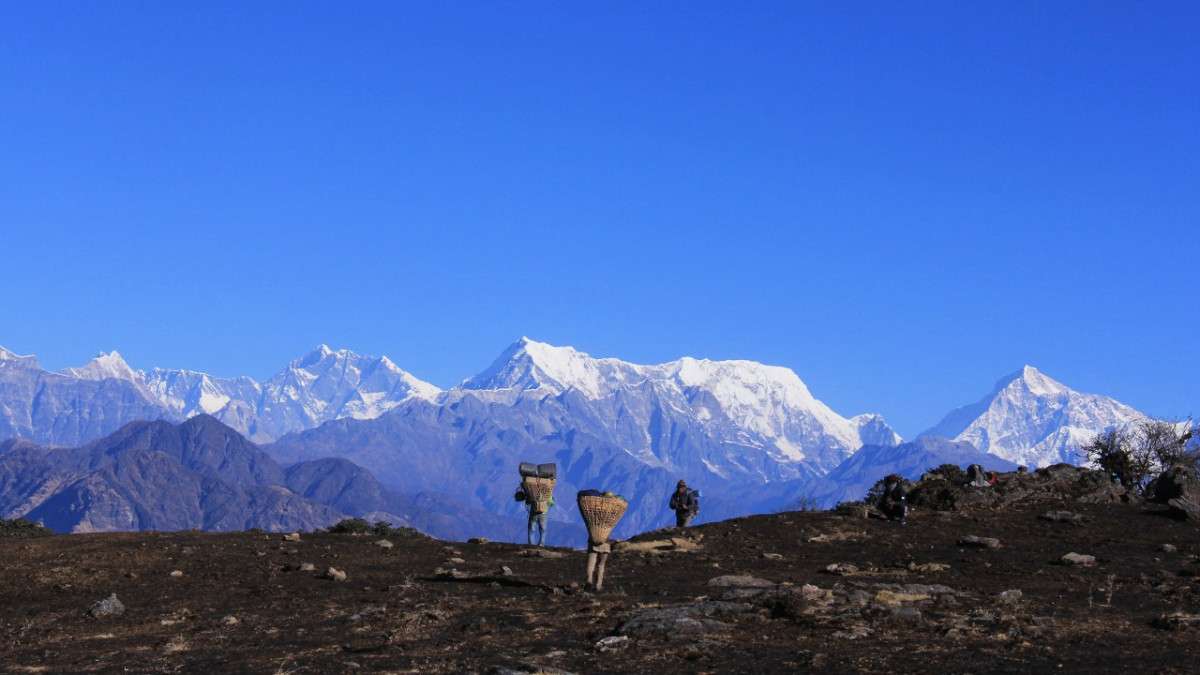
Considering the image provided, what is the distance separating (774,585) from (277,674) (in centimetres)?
1180

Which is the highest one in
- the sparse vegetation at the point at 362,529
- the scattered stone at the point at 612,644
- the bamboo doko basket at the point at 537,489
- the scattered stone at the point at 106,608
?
the bamboo doko basket at the point at 537,489

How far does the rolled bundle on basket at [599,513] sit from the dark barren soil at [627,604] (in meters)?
1.42

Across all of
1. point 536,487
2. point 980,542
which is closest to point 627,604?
point 980,542

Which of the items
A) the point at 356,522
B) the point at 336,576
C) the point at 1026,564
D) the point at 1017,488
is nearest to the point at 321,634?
the point at 336,576

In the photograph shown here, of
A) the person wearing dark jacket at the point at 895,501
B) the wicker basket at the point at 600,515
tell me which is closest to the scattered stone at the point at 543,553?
the wicker basket at the point at 600,515

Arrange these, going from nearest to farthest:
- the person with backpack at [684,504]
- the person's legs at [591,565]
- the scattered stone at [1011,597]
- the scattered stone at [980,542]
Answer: the scattered stone at [1011,597] < the person's legs at [591,565] < the scattered stone at [980,542] < the person with backpack at [684,504]

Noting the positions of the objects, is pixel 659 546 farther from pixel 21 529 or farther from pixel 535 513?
pixel 21 529

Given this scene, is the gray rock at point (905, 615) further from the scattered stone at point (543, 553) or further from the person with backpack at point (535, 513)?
the person with backpack at point (535, 513)

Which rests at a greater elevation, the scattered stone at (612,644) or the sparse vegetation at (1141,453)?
the sparse vegetation at (1141,453)

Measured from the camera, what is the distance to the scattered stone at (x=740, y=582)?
3128cm

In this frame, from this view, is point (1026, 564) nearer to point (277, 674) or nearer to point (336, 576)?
point (336, 576)

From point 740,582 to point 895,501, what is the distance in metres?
17.6

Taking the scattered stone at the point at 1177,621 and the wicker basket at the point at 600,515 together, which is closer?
the scattered stone at the point at 1177,621

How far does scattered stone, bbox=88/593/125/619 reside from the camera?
30.5 m
